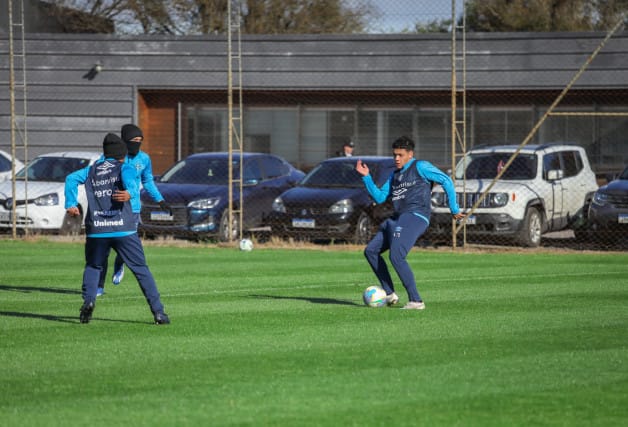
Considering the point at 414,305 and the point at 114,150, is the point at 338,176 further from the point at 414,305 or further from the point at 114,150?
the point at 114,150

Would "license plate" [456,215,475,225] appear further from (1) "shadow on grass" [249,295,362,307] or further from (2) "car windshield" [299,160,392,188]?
(1) "shadow on grass" [249,295,362,307]

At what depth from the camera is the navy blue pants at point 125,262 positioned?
1092cm

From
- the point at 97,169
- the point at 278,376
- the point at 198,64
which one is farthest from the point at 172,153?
the point at 278,376

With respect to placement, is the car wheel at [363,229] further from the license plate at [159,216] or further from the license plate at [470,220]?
the license plate at [159,216]

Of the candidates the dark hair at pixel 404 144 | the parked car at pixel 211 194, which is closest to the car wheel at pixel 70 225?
the parked car at pixel 211 194

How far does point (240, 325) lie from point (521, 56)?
19458mm

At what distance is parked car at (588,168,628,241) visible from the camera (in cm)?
2055

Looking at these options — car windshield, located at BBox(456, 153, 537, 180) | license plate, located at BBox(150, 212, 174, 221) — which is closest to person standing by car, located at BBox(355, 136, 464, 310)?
car windshield, located at BBox(456, 153, 537, 180)

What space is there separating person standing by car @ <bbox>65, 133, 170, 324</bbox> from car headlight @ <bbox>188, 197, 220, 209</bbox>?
10.8 m

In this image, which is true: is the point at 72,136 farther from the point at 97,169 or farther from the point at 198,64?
the point at 97,169

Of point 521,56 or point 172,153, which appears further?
point 172,153

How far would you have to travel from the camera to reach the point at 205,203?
22047 mm

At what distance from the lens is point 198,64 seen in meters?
30.5

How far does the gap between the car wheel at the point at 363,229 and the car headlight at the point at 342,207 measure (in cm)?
26
